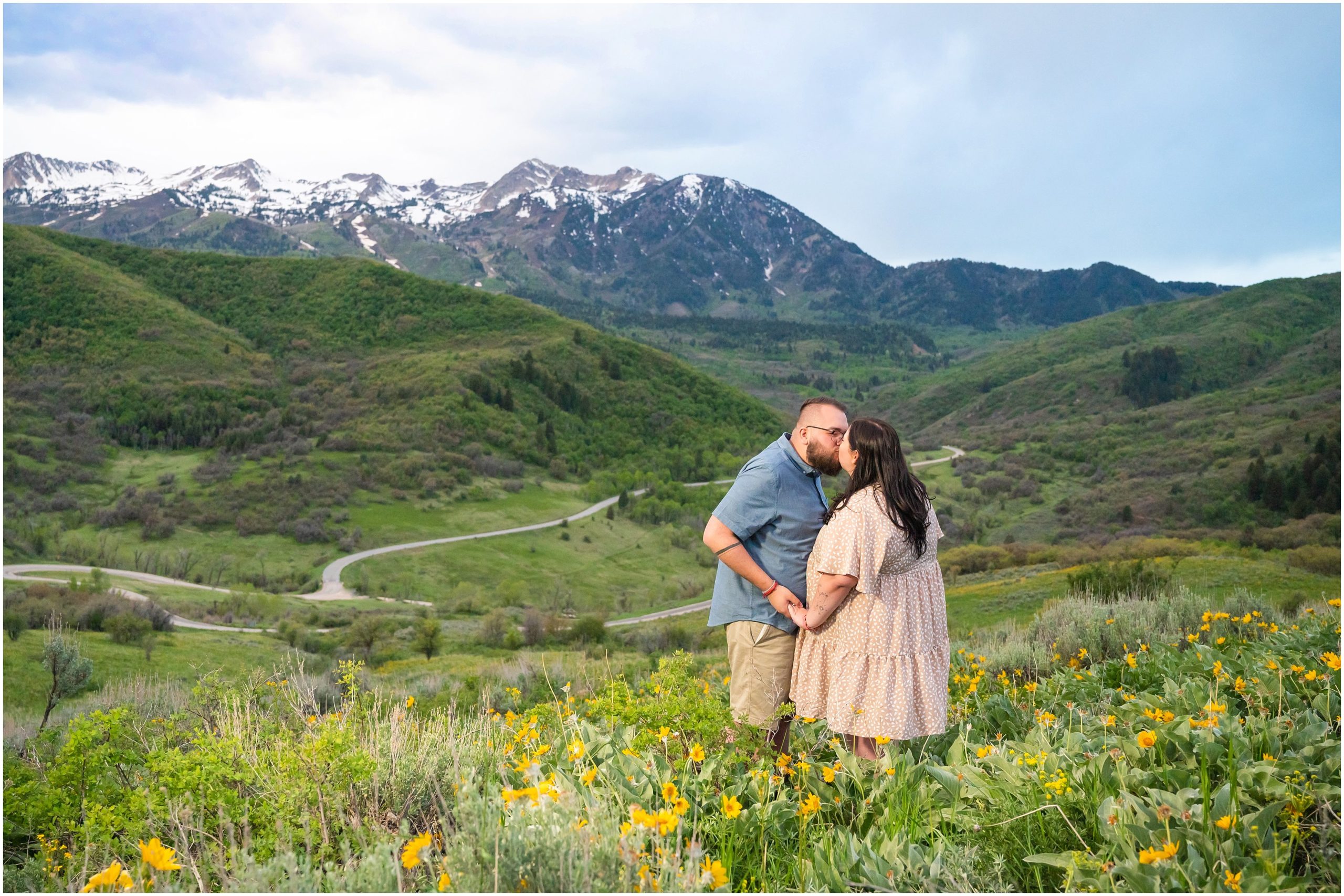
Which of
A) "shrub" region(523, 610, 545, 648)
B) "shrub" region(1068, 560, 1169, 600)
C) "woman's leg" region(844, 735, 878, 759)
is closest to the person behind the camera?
"woman's leg" region(844, 735, 878, 759)

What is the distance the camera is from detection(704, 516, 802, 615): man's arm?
337cm

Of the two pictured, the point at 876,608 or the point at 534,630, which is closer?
the point at 876,608

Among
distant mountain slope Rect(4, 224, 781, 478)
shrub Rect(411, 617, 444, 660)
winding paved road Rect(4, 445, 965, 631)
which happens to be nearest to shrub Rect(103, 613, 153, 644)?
winding paved road Rect(4, 445, 965, 631)

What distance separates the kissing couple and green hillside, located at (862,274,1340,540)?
3711 centimetres

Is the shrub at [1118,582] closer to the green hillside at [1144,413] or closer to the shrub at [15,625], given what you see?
the shrub at [15,625]

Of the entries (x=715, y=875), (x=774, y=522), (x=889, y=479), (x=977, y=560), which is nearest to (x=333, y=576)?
(x=977, y=560)

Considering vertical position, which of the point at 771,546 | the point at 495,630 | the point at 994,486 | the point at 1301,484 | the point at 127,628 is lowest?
the point at 495,630

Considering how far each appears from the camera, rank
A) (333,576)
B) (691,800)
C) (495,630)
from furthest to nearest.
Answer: (333,576) → (495,630) → (691,800)

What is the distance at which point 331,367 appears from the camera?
70.6 metres

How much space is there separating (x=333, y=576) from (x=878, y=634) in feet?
127

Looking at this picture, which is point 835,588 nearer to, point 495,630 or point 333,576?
point 495,630

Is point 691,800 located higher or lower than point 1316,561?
higher

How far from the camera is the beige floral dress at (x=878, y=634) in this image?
317 cm

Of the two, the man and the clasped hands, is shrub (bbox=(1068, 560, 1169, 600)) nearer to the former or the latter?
the man
